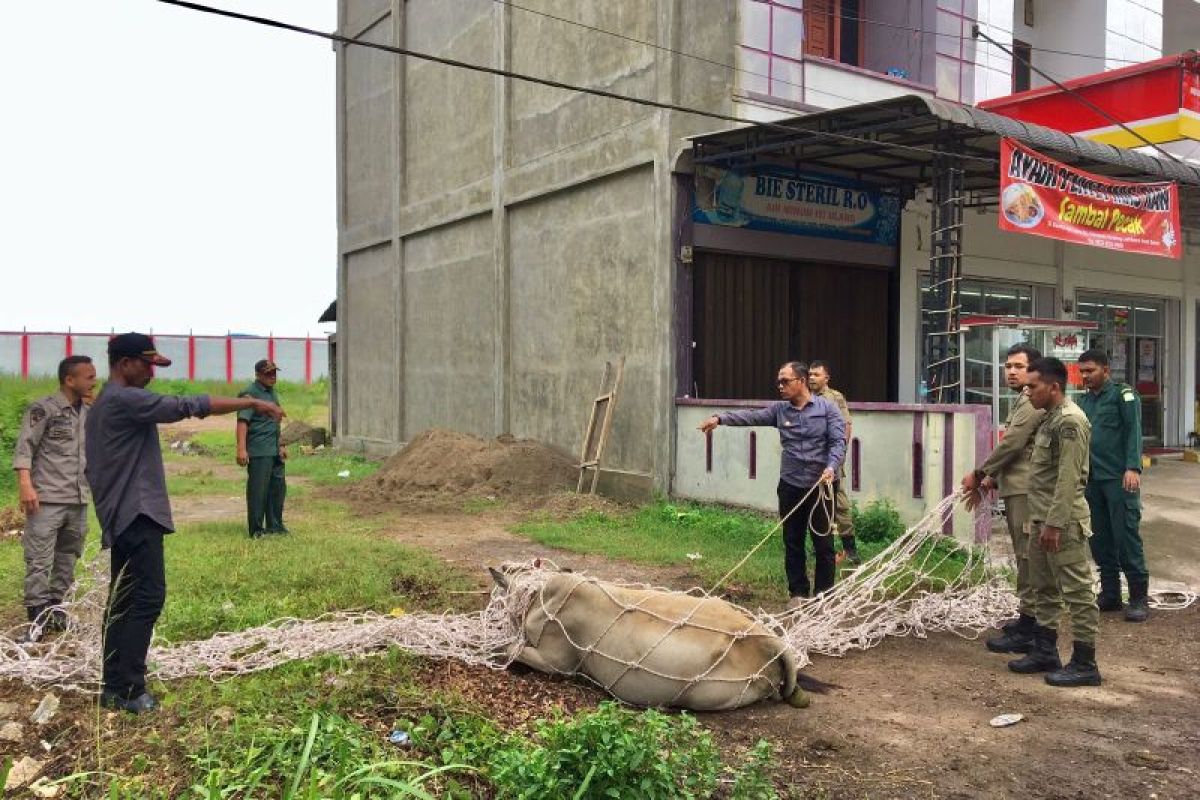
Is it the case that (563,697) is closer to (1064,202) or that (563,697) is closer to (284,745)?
(284,745)

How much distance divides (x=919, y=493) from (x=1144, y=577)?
270cm

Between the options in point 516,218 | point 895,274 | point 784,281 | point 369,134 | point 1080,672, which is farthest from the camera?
point 369,134

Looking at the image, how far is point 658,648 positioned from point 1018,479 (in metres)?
2.82

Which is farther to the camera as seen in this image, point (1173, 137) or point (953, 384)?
point (1173, 137)

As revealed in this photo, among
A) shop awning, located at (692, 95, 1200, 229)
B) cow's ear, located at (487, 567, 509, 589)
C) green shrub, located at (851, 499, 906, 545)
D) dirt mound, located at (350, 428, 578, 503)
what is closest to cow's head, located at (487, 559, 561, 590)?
cow's ear, located at (487, 567, 509, 589)

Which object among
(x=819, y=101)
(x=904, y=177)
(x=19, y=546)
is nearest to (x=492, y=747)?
(x=19, y=546)

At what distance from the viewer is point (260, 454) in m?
9.95

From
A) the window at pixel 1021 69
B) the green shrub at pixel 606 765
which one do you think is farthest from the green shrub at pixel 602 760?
the window at pixel 1021 69

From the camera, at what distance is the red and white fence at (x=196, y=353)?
46.7m

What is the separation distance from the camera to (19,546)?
966 cm

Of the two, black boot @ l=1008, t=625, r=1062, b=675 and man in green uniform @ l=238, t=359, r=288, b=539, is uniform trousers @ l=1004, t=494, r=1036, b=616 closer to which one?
black boot @ l=1008, t=625, r=1062, b=675

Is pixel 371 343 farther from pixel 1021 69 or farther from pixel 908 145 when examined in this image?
pixel 1021 69

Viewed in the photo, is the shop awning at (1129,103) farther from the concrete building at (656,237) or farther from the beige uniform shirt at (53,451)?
the beige uniform shirt at (53,451)

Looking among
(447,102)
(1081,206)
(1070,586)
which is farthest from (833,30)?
(1070,586)
